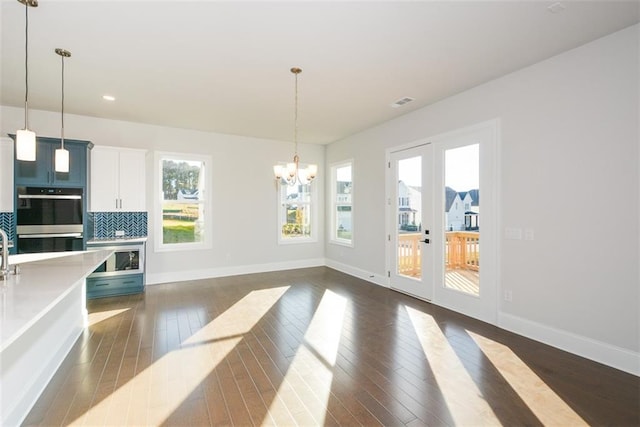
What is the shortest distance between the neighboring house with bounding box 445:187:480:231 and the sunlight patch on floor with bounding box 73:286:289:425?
2867 mm

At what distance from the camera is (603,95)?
111 inches

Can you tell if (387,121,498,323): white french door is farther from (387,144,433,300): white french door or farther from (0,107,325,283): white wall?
(0,107,325,283): white wall

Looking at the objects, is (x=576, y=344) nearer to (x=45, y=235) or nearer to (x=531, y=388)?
(x=531, y=388)

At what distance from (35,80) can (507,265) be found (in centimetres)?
595

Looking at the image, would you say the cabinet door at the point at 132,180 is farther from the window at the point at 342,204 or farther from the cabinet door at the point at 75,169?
the window at the point at 342,204

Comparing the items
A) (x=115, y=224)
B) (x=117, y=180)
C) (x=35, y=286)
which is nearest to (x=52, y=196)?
(x=117, y=180)

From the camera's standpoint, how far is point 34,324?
232 centimetres

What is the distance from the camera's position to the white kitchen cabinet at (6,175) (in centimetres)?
426

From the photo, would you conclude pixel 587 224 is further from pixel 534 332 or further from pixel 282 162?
pixel 282 162

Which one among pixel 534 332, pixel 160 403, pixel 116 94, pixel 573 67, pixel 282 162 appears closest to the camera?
pixel 160 403

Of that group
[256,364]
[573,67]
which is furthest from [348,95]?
[256,364]

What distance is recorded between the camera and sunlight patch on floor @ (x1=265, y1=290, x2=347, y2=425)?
2.20 m

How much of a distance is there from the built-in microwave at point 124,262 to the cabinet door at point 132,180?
2.19 feet

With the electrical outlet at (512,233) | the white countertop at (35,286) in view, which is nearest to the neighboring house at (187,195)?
the white countertop at (35,286)
